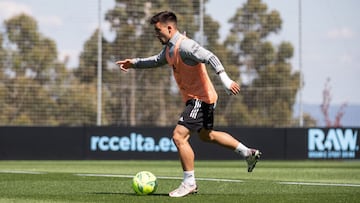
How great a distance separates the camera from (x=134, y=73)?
99.9 feet

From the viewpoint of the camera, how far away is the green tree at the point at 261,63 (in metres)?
30.2

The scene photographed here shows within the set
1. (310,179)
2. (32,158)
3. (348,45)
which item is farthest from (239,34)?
(310,179)

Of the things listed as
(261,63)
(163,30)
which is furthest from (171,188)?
(261,63)

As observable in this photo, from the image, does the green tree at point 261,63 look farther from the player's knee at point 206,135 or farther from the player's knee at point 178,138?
the player's knee at point 178,138

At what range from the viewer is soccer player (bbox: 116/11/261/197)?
33.8 feet

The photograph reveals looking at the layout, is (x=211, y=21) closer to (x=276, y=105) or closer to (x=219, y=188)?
(x=276, y=105)

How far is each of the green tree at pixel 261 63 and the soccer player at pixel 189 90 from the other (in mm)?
19207

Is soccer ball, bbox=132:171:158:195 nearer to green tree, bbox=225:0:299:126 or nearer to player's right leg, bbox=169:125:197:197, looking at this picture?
player's right leg, bbox=169:125:197:197

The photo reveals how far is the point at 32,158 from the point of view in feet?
81.9

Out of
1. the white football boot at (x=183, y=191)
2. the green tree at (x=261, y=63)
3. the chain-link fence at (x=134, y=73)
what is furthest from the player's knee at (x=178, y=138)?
the green tree at (x=261, y=63)

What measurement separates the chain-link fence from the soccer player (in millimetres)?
17004

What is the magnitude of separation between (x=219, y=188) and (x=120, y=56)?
1840 centimetres

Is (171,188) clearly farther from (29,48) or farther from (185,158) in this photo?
(29,48)

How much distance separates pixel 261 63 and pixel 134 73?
4.11 metres
